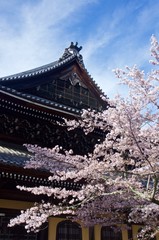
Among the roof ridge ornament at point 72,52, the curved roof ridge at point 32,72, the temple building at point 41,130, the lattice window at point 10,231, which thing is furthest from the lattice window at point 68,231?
the roof ridge ornament at point 72,52

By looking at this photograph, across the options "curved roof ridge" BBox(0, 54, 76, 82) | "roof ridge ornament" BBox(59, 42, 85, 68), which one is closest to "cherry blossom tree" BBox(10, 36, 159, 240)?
"curved roof ridge" BBox(0, 54, 76, 82)

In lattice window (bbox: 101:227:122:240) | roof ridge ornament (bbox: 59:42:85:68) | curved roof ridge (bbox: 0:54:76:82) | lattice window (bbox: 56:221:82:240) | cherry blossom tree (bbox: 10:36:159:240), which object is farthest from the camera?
roof ridge ornament (bbox: 59:42:85:68)

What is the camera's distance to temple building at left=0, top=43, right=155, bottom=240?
6.98 meters

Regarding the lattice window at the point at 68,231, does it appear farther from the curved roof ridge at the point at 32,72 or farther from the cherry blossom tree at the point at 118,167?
the curved roof ridge at the point at 32,72

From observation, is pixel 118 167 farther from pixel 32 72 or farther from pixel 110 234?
pixel 32 72

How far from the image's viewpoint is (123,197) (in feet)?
21.5

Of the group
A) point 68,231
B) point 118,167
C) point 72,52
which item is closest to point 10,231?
point 68,231

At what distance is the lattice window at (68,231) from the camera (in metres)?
7.95

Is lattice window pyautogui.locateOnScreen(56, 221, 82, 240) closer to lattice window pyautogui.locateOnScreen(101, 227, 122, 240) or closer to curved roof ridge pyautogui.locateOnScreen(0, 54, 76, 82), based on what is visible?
lattice window pyautogui.locateOnScreen(101, 227, 122, 240)

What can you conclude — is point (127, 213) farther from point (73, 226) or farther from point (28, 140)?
point (28, 140)

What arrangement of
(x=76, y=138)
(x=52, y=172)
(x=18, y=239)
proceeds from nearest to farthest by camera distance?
(x=52, y=172) < (x=18, y=239) < (x=76, y=138)

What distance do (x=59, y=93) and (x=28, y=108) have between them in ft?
10.2

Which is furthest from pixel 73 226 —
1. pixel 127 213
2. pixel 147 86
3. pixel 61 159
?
pixel 147 86

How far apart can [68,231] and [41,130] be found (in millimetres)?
3321
